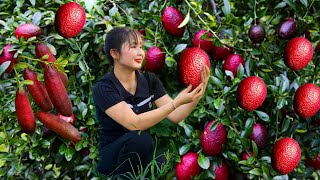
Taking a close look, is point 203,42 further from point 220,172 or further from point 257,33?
point 220,172

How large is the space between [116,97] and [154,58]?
24 centimetres

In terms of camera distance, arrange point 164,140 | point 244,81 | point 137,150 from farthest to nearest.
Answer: point 164,140 < point 137,150 < point 244,81

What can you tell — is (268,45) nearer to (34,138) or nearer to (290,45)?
(290,45)

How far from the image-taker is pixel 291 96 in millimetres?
1897

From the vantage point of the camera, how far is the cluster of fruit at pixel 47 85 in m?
1.43

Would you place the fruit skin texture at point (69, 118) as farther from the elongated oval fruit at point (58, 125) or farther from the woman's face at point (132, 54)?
the woman's face at point (132, 54)

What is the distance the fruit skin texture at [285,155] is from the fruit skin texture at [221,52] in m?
0.39

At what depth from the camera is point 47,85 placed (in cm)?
143

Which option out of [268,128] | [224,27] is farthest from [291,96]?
[224,27]

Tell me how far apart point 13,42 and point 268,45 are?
90cm

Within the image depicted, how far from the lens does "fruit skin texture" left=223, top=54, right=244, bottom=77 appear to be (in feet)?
6.23

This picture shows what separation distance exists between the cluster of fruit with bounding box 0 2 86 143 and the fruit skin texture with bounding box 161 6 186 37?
28 centimetres

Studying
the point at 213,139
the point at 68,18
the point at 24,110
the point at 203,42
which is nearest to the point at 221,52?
the point at 203,42

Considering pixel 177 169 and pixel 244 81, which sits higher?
pixel 244 81
